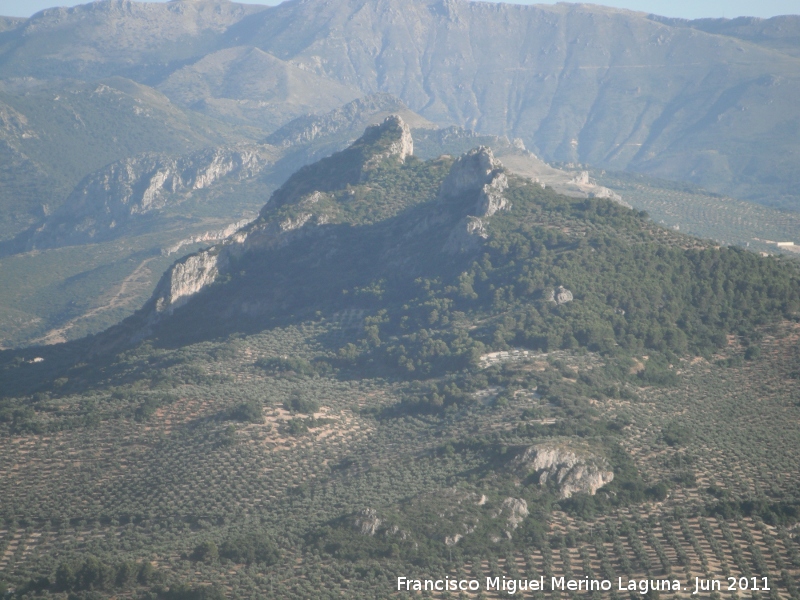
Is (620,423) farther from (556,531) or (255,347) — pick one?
(255,347)

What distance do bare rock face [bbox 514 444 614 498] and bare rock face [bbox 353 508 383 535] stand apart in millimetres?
11599

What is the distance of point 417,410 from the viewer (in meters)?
90.3

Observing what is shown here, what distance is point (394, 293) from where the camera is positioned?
113 m

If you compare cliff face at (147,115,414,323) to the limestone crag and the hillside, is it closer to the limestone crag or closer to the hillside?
the hillside

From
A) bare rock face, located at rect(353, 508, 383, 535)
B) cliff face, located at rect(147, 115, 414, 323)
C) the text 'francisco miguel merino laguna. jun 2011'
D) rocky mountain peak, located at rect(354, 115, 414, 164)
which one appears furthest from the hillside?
rocky mountain peak, located at rect(354, 115, 414, 164)

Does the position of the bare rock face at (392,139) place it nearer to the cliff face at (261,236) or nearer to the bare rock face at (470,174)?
the cliff face at (261,236)

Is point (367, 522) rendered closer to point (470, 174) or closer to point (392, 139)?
point (470, 174)

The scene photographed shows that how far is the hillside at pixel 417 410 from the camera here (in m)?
66.7

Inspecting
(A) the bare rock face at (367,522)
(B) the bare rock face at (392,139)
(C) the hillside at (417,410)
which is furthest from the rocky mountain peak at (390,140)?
(A) the bare rock face at (367,522)

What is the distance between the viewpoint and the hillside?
6669cm

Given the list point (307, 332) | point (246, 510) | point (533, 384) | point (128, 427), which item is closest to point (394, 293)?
point (307, 332)

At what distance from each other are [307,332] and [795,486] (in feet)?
165

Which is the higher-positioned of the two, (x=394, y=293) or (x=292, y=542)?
(x=394, y=293)

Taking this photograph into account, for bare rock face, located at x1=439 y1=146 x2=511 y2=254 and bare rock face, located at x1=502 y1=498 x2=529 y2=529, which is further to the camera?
bare rock face, located at x1=439 y1=146 x2=511 y2=254
